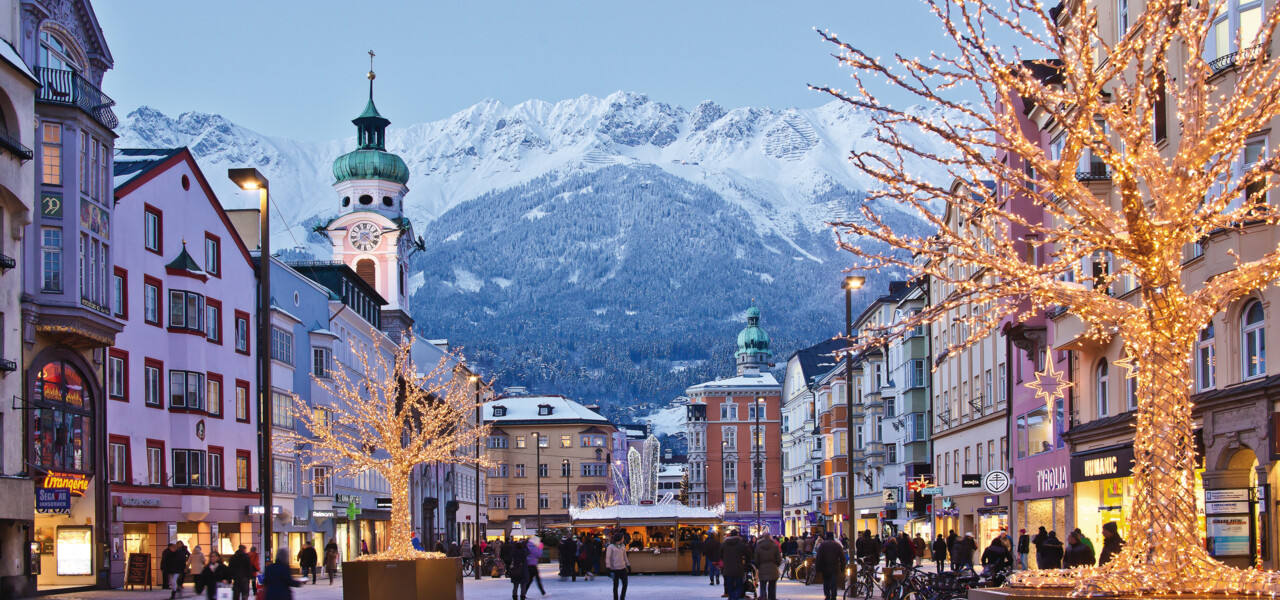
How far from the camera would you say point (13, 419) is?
131ft

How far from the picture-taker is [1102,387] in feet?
136

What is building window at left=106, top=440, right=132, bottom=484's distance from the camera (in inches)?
1859

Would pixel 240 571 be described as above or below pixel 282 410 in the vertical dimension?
below

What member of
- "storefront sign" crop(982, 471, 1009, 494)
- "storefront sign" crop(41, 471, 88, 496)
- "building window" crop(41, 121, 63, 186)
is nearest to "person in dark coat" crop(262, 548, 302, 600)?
"storefront sign" crop(982, 471, 1009, 494)

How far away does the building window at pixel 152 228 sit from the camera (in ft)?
167

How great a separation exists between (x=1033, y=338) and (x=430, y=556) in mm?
23456

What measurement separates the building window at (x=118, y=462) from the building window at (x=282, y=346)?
13471 mm

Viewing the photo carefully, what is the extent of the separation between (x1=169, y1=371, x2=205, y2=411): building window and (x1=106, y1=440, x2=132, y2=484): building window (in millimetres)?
4369

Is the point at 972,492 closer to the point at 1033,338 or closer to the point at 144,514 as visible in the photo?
the point at 1033,338

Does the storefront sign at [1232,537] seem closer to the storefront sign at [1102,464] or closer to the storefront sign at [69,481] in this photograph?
the storefront sign at [1102,464]

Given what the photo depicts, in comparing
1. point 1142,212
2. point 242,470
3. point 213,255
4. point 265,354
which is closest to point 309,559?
point 242,470

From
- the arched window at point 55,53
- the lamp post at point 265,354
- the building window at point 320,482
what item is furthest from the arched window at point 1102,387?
the building window at point 320,482

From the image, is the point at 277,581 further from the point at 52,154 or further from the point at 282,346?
the point at 282,346

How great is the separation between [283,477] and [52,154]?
79.1 ft
